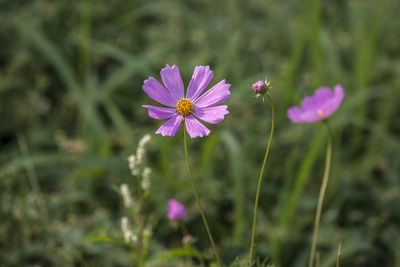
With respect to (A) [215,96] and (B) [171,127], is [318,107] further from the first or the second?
(B) [171,127]

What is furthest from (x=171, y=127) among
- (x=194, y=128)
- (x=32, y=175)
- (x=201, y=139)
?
(x=201, y=139)

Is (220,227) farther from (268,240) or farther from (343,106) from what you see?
(343,106)

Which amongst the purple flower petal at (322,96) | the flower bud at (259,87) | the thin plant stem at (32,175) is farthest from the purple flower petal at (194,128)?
the thin plant stem at (32,175)

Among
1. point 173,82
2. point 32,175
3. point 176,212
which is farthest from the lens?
point 32,175

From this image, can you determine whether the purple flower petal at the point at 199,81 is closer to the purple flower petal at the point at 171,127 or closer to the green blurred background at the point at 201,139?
the purple flower petal at the point at 171,127

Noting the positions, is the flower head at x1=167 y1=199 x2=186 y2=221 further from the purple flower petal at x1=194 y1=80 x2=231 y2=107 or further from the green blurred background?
the purple flower petal at x1=194 y1=80 x2=231 y2=107
